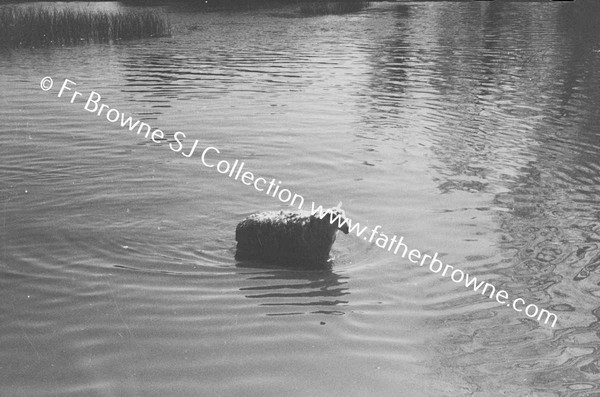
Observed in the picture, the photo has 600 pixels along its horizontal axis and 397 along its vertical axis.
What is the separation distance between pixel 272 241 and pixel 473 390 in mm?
3633

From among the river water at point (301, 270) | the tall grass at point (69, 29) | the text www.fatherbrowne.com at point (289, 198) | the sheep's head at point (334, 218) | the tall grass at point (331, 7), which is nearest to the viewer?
the river water at point (301, 270)

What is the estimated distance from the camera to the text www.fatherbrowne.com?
8562 mm

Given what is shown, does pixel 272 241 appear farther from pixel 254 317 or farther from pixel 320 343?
pixel 320 343

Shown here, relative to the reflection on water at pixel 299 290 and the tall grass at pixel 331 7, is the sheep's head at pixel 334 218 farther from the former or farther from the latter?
the tall grass at pixel 331 7

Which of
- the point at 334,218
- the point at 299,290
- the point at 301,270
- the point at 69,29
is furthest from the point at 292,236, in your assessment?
the point at 69,29

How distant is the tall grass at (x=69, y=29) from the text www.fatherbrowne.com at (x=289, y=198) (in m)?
14.8

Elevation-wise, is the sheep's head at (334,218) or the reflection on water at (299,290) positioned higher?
Answer: the sheep's head at (334,218)

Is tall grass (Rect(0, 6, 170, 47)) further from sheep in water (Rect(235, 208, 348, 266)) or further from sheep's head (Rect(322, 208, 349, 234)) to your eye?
sheep's head (Rect(322, 208, 349, 234))

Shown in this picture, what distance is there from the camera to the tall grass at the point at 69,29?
35438 mm

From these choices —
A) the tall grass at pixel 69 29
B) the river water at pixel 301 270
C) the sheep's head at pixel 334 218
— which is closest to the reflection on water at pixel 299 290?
the river water at pixel 301 270

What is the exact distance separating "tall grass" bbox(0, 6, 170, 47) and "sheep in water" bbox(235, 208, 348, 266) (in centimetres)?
2864

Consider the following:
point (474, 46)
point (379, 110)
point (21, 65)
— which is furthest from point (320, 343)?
point (474, 46)


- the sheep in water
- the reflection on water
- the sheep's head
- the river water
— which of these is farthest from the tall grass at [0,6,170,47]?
the reflection on water

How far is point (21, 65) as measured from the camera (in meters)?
28.5
